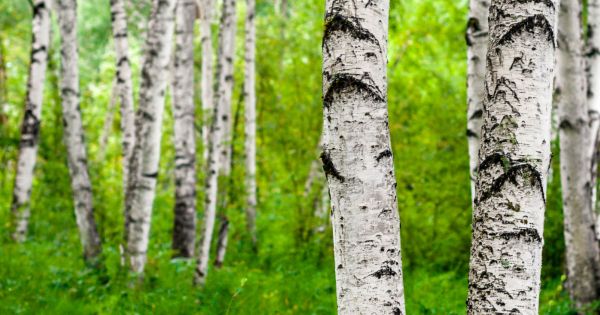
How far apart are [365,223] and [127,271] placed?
15.1 feet

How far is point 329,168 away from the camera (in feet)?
6.86

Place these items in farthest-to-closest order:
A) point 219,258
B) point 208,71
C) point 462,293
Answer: point 208,71 < point 219,258 < point 462,293

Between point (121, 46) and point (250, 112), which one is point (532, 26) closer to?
point (121, 46)

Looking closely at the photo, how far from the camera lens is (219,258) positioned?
7.59 meters

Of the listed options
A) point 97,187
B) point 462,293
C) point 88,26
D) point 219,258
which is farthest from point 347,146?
point 88,26

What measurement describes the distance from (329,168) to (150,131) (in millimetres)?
4305

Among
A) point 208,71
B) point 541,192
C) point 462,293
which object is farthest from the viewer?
point 208,71

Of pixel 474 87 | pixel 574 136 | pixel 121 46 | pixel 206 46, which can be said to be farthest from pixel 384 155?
pixel 206 46

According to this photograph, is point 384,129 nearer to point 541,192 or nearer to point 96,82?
point 541,192

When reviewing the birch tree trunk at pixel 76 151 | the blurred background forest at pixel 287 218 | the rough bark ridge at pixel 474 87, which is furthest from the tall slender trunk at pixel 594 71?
the birch tree trunk at pixel 76 151

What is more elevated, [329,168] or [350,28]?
[350,28]

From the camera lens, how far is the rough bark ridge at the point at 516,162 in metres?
2.20

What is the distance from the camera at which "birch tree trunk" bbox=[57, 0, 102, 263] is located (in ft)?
24.4

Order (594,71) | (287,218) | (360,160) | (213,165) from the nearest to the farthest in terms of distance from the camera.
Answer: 1. (360,160)
2. (594,71)
3. (213,165)
4. (287,218)
